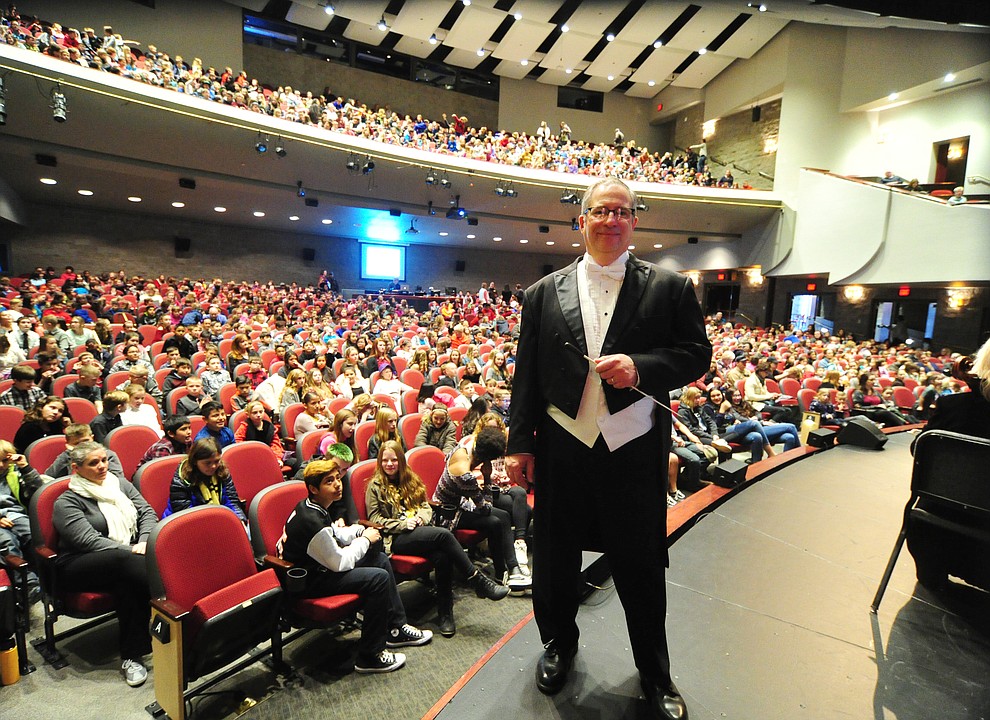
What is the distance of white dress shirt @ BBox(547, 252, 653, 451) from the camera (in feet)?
4.04

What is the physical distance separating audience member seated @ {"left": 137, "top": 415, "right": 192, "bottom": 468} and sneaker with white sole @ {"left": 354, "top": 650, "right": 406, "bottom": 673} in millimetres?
1730

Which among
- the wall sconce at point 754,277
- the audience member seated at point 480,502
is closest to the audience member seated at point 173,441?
the audience member seated at point 480,502

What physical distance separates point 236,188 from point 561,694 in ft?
43.9

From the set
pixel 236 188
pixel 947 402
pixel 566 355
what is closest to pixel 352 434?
pixel 566 355

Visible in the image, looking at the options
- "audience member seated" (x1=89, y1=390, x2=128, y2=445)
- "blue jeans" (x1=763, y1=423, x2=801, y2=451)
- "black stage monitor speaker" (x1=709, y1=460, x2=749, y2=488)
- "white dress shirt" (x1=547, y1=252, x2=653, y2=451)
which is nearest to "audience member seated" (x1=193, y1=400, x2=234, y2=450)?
"audience member seated" (x1=89, y1=390, x2=128, y2=445)

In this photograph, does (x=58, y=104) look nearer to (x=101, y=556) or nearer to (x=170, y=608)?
(x=101, y=556)

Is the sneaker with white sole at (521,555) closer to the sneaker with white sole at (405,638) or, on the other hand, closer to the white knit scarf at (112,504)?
the sneaker with white sole at (405,638)

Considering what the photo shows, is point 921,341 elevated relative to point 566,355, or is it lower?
lower

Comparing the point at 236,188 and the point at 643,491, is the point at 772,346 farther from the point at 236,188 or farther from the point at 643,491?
the point at 236,188

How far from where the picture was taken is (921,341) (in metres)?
13.3

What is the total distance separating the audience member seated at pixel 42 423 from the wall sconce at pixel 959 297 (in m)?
16.9

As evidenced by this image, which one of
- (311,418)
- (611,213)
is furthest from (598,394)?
(311,418)

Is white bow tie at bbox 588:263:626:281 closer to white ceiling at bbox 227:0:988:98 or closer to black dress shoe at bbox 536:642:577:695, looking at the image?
black dress shoe at bbox 536:642:577:695

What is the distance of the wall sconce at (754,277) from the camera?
17033 millimetres
